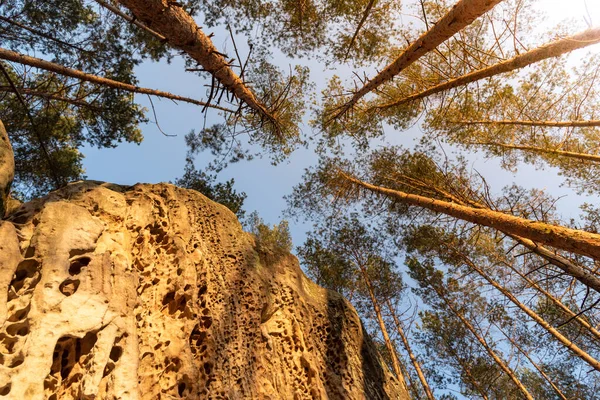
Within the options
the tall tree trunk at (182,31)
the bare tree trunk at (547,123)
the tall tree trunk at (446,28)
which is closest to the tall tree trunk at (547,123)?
the bare tree trunk at (547,123)

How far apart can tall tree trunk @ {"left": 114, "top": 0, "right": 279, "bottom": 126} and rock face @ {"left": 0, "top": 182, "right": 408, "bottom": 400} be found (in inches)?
99.0

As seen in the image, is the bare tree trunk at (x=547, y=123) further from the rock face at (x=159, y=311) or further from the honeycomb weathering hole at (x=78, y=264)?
the honeycomb weathering hole at (x=78, y=264)

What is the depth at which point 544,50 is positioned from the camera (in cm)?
485

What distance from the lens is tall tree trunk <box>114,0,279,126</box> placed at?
365 cm

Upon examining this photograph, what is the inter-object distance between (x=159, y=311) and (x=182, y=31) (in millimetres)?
3715

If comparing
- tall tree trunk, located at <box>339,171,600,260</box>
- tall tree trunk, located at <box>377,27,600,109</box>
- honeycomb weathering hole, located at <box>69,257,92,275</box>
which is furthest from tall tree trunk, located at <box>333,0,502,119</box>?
honeycomb weathering hole, located at <box>69,257,92,275</box>

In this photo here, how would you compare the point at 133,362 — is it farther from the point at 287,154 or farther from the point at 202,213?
the point at 287,154

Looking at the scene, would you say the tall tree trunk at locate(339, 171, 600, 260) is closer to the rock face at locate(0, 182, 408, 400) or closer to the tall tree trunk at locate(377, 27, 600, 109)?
the tall tree trunk at locate(377, 27, 600, 109)

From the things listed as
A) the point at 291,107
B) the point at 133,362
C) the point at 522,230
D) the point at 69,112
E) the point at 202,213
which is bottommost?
the point at 133,362

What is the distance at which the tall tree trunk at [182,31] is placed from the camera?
3.65 m

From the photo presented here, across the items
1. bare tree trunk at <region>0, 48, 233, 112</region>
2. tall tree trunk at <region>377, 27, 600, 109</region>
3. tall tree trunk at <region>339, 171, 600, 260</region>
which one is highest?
bare tree trunk at <region>0, 48, 233, 112</region>

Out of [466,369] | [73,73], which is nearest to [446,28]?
[73,73]

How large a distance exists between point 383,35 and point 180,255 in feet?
23.8

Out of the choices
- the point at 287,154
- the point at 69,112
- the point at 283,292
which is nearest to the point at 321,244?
the point at 287,154
